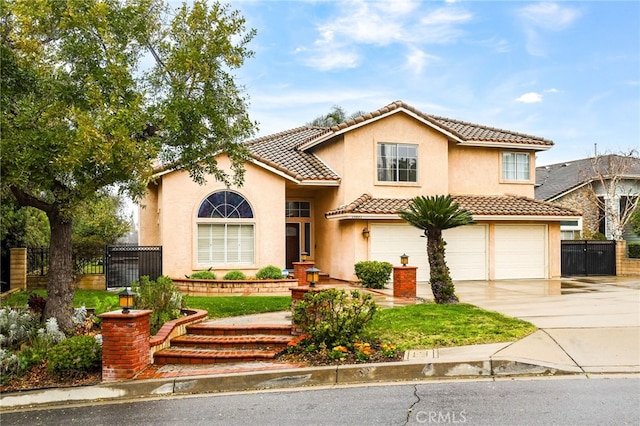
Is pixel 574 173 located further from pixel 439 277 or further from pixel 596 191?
pixel 439 277

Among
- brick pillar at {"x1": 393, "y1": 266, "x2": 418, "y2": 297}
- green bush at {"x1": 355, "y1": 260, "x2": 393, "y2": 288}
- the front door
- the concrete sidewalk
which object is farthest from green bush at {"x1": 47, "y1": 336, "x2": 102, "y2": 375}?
the front door

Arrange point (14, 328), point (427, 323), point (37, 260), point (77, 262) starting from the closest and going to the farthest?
point (14, 328) → point (427, 323) → point (77, 262) → point (37, 260)

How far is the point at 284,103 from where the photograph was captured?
80.4ft

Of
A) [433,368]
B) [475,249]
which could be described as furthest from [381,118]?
[433,368]

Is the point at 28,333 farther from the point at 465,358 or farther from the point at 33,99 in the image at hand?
the point at 465,358

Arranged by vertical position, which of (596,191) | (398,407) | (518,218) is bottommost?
(398,407)

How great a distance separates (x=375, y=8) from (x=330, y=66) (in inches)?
268

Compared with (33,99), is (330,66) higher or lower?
higher

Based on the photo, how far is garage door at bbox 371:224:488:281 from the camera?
19312 mm

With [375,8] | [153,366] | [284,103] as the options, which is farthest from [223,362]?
[284,103]

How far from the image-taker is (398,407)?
6520 mm

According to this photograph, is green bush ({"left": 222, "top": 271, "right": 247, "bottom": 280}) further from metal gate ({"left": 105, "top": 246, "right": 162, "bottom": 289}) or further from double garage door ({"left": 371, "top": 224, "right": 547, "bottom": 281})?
double garage door ({"left": 371, "top": 224, "right": 547, "bottom": 281})

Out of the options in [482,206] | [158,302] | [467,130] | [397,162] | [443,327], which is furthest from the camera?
[467,130]

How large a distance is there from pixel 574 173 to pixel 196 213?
2648cm
